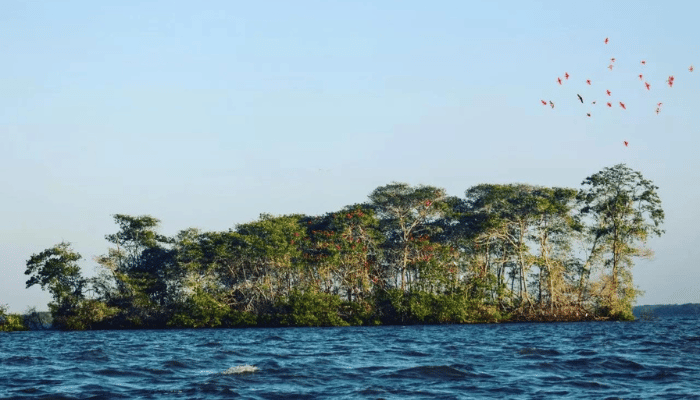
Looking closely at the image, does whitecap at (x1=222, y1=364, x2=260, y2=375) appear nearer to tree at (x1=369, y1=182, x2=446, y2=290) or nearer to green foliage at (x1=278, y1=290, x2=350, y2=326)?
green foliage at (x1=278, y1=290, x2=350, y2=326)

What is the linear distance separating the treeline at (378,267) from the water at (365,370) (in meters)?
23.1

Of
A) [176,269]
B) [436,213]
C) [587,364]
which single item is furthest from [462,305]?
[587,364]

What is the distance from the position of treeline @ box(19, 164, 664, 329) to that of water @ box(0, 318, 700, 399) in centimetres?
2306

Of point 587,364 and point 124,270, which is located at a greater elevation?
point 124,270

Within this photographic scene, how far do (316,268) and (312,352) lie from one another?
1211 inches

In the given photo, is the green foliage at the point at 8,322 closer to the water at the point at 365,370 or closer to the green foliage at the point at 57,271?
the green foliage at the point at 57,271

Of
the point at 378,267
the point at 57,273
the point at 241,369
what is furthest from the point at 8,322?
the point at 241,369

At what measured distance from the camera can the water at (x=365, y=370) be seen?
18.3 meters

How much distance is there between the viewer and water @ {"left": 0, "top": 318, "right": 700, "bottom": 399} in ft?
60.1

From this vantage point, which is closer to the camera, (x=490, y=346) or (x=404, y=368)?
(x=404, y=368)

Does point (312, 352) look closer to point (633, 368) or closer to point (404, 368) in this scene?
point (404, 368)

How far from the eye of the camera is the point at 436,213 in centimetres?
6228

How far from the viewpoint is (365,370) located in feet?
73.7

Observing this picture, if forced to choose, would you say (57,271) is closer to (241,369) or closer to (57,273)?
(57,273)
